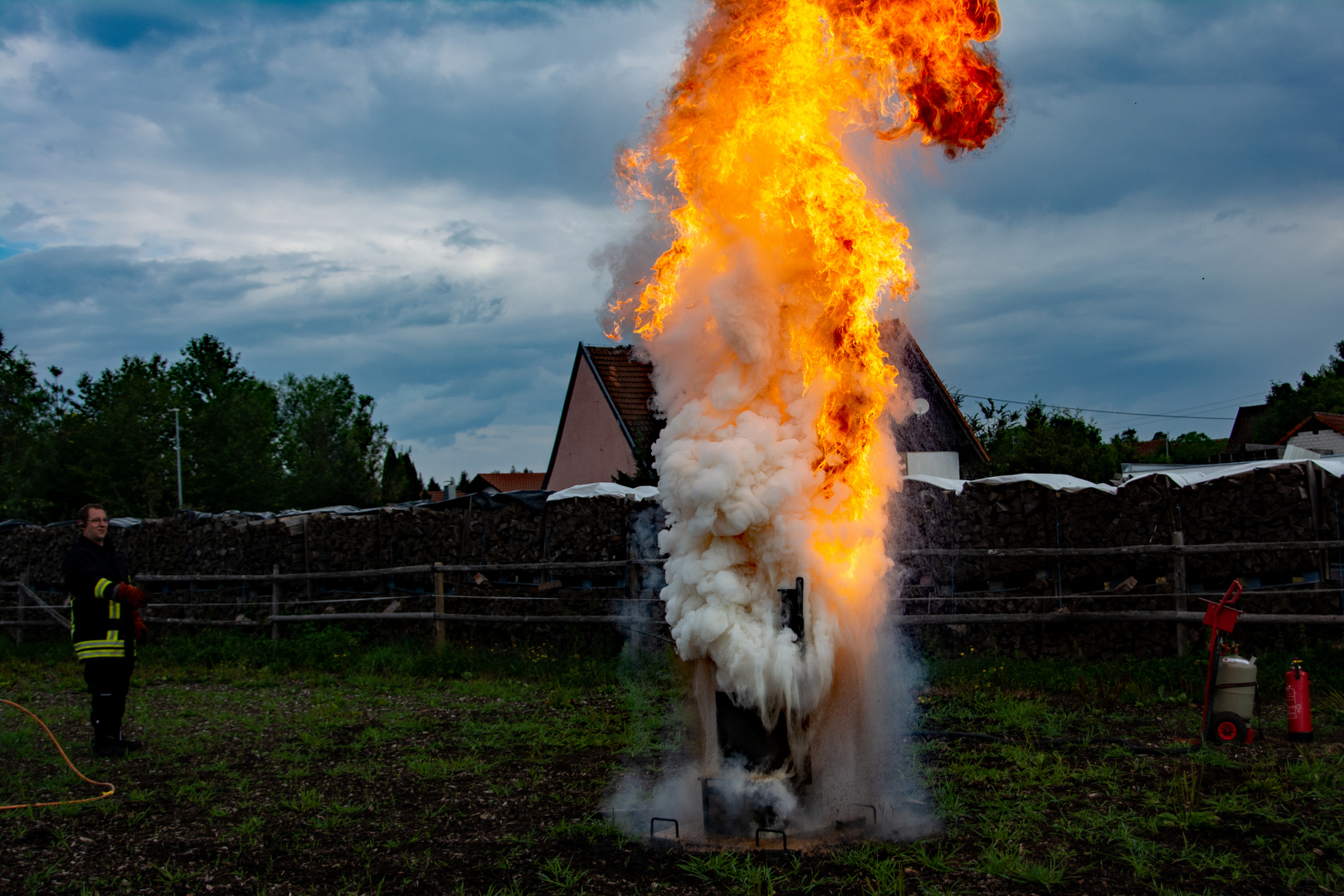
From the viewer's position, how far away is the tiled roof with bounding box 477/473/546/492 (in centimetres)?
5400

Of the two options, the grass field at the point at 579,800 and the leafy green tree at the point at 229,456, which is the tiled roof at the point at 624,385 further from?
the leafy green tree at the point at 229,456

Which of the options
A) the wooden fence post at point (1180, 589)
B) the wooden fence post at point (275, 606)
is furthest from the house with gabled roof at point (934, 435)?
the wooden fence post at point (275, 606)

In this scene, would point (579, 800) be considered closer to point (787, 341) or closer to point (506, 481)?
point (787, 341)

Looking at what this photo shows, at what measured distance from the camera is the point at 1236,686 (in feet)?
22.5

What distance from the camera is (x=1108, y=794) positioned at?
5.72m

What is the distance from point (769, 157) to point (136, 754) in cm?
677

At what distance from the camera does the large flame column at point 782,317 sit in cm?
503

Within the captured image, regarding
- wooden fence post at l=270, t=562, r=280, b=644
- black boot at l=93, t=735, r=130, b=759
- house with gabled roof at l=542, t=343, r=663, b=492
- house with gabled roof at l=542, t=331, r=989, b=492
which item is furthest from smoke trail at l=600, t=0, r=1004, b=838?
house with gabled roof at l=542, t=343, r=663, b=492

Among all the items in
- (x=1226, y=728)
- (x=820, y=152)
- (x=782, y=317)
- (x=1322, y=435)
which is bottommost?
(x=1226, y=728)

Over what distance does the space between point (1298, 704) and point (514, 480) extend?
51824 mm

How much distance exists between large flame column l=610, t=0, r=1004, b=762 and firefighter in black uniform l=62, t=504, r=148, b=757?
194 inches

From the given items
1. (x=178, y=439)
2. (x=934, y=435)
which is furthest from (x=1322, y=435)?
(x=178, y=439)

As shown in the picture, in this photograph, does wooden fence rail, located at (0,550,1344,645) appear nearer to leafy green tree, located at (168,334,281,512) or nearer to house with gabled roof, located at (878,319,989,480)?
house with gabled roof, located at (878,319,989,480)

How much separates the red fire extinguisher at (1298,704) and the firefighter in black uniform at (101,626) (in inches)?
338
